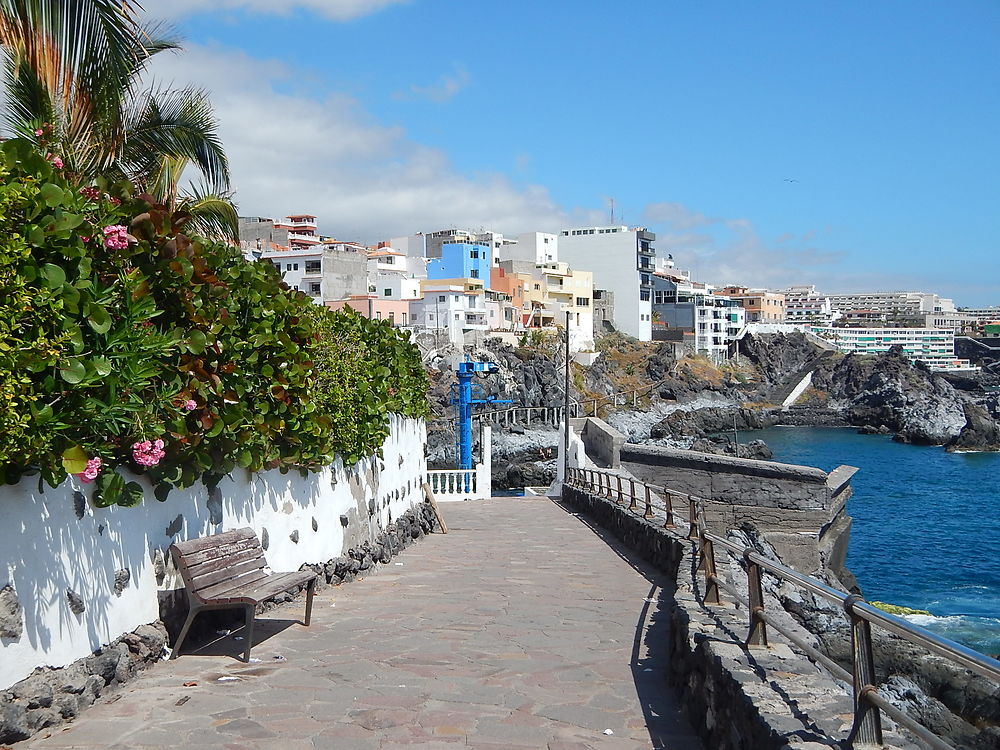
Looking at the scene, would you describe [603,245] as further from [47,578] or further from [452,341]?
[47,578]

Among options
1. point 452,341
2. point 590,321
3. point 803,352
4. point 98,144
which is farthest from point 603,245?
point 98,144

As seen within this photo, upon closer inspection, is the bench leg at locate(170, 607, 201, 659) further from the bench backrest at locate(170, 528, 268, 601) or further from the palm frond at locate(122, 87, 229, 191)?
the palm frond at locate(122, 87, 229, 191)

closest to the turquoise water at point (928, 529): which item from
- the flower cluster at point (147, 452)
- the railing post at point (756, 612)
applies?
the railing post at point (756, 612)

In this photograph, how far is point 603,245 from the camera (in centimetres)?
12681

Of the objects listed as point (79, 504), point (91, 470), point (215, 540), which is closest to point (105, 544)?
point (79, 504)

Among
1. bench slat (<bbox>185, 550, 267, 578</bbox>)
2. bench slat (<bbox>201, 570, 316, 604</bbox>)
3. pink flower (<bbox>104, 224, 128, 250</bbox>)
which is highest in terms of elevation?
pink flower (<bbox>104, 224, 128, 250</bbox>)

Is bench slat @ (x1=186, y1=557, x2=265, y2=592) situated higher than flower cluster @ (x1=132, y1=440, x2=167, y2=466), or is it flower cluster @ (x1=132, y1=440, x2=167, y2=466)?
flower cluster @ (x1=132, y1=440, x2=167, y2=466)

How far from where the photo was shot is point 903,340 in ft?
603

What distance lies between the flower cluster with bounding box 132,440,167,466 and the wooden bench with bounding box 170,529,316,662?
0.98m

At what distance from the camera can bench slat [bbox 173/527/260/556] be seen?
7275mm

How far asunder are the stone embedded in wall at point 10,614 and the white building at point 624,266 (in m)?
120

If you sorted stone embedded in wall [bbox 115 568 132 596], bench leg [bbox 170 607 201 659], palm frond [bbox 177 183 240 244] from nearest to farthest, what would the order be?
stone embedded in wall [bbox 115 568 132 596] → bench leg [bbox 170 607 201 659] → palm frond [bbox 177 183 240 244]

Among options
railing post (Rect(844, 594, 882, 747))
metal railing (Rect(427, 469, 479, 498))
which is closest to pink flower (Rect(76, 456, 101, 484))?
railing post (Rect(844, 594, 882, 747))

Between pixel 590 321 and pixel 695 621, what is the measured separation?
110046 millimetres
